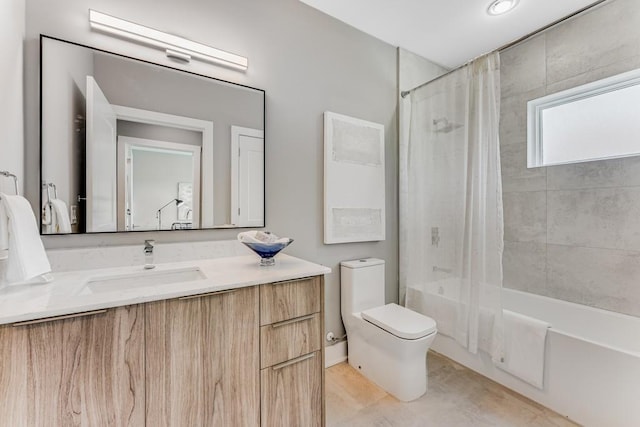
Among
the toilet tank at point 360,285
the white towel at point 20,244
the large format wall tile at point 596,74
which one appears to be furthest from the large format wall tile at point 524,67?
the white towel at point 20,244

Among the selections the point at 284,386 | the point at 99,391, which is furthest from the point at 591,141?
the point at 99,391

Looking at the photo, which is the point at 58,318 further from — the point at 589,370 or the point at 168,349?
the point at 589,370

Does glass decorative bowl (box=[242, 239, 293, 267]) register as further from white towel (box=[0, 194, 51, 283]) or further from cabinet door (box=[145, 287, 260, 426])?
white towel (box=[0, 194, 51, 283])

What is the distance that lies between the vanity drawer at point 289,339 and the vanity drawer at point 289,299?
0.03 metres

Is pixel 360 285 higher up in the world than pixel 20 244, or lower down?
lower down

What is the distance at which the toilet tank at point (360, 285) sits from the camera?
204cm

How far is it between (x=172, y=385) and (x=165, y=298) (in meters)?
0.32

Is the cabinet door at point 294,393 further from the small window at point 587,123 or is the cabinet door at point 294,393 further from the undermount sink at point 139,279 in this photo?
the small window at point 587,123

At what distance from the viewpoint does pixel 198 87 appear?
5.19 ft

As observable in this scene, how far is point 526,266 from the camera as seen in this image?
235 centimetres

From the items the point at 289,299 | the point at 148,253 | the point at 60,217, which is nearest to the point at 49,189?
the point at 60,217

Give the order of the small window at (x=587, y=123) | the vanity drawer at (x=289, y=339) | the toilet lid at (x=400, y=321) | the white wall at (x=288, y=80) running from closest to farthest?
1. the vanity drawer at (x=289, y=339)
2. the white wall at (x=288, y=80)
3. the toilet lid at (x=400, y=321)
4. the small window at (x=587, y=123)

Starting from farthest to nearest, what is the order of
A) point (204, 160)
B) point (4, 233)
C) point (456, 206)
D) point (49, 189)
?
point (456, 206) < point (204, 160) < point (49, 189) < point (4, 233)

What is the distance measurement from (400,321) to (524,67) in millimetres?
2401
